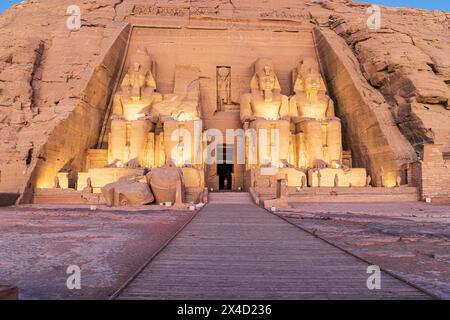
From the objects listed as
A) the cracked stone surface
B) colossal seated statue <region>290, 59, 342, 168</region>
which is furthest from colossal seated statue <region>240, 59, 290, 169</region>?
the cracked stone surface

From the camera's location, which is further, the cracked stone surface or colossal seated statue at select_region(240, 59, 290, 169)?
colossal seated statue at select_region(240, 59, 290, 169)

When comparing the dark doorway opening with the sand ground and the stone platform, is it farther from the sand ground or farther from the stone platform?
the sand ground

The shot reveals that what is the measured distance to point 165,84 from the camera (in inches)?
769

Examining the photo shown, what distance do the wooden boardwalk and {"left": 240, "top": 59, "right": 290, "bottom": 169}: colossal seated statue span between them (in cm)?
1117

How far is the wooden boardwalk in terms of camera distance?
2.64m

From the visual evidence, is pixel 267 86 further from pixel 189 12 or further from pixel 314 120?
pixel 189 12

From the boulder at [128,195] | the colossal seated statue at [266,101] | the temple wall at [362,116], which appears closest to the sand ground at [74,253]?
the boulder at [128,195]

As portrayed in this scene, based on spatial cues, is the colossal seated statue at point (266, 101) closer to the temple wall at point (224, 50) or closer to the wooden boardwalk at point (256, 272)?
the temple wall at point (224, 50)

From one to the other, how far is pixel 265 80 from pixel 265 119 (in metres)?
2.22

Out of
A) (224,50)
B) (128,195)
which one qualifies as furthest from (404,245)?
(224,50)

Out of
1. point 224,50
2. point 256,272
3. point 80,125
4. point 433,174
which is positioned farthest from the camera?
point 224,50

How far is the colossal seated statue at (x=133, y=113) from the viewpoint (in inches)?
639
